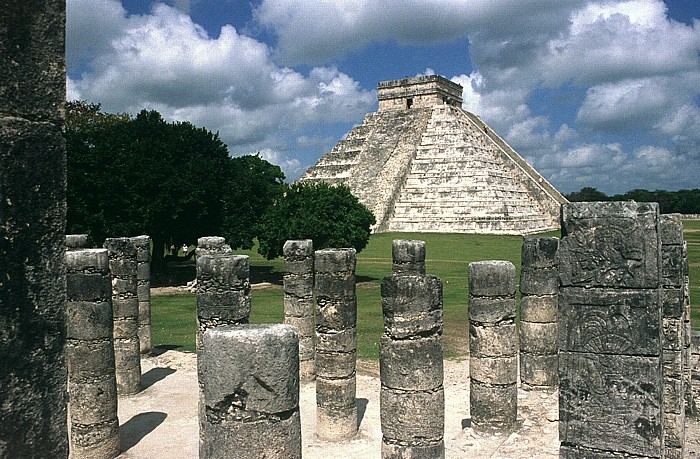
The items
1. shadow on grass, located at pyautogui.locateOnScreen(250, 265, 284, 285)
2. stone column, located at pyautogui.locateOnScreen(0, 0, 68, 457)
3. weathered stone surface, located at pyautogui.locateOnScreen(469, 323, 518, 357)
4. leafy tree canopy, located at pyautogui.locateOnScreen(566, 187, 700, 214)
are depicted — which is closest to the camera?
stone column, located at pyautogui.locateOnScreen(0, 0, 68, 457)

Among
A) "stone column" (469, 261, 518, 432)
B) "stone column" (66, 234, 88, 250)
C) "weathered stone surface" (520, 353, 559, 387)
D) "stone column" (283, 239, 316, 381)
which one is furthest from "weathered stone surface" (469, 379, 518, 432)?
"stone column" (66, 234, 88, 250)

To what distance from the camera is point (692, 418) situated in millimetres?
8320

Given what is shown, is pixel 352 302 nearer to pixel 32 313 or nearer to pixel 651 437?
pixel 651 437

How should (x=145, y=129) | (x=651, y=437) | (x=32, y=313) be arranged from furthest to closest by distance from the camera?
(x=145, y=129), (x=651, y=437), (x=32, y=313)

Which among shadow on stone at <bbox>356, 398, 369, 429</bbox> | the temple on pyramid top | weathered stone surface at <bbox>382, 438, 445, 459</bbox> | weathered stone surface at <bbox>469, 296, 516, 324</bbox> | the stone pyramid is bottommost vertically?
shadow on stone at <bbox>356, 398, 369, 429</bbox>

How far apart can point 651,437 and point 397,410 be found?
3.29 m

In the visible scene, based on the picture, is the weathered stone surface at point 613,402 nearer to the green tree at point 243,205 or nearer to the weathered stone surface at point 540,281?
the weathered stone surface at point 540,281

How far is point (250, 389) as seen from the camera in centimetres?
383

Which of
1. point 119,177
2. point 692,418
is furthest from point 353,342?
point 119,177

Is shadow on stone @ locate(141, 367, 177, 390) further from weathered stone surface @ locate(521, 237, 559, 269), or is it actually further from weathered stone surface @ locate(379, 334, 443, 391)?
weathered stone surface @ locate(521, 237, 559, 269)

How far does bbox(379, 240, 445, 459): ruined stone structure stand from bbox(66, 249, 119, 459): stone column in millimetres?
3996

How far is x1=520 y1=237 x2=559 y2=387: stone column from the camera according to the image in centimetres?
1115

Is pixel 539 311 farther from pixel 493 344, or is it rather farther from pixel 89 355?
pixel 89 355

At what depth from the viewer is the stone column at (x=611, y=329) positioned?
4633 millimetres
